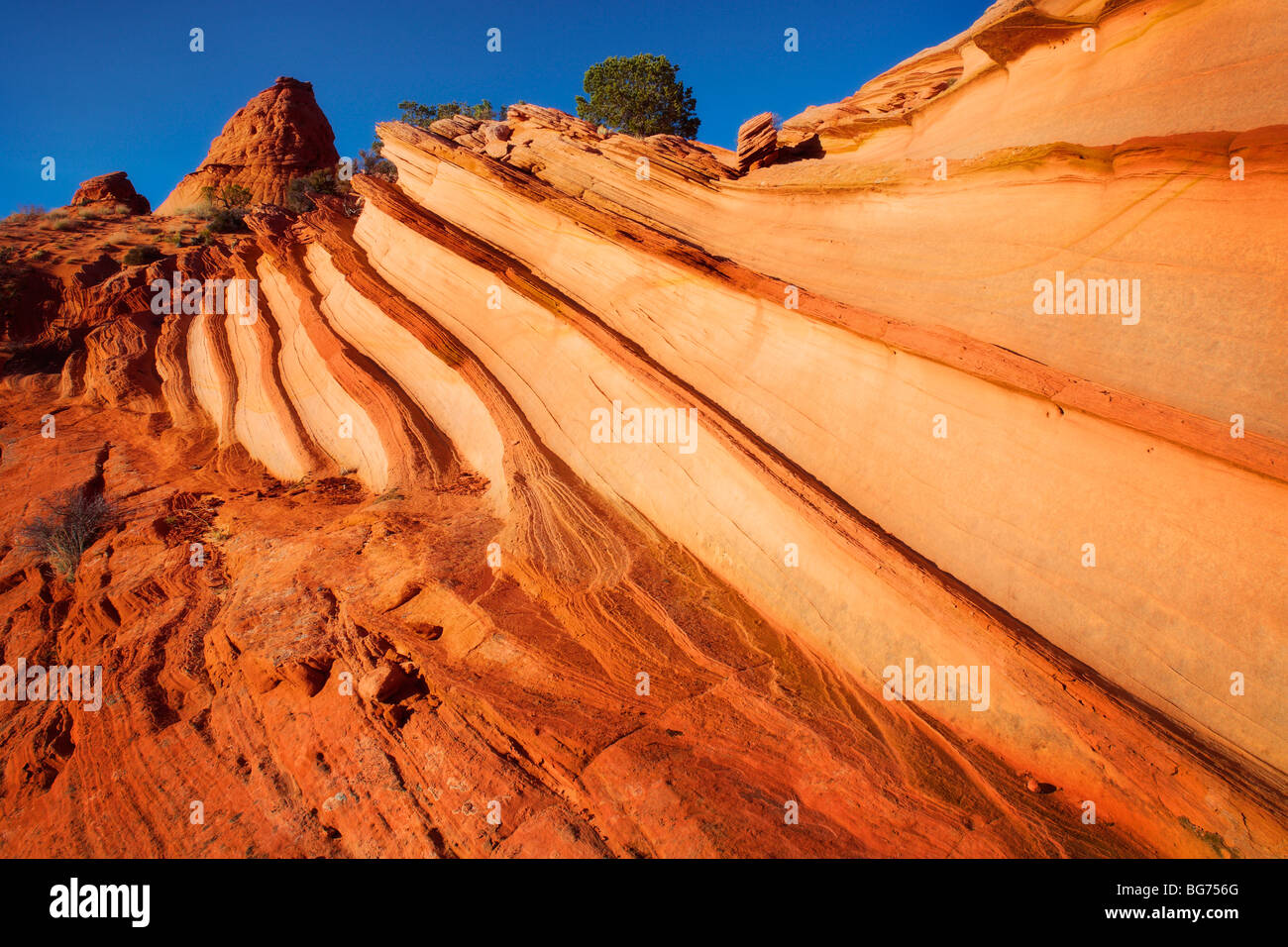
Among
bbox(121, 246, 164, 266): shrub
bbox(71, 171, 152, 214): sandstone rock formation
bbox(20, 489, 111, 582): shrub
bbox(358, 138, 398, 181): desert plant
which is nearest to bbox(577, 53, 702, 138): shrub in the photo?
bbox(358, 138, 398, 181): desert plant

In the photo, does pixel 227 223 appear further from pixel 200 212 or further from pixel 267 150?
pixel 267 150

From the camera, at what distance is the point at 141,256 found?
18.7 m

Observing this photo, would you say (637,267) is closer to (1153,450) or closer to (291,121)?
(1153,450)

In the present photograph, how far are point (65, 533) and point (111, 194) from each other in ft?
102

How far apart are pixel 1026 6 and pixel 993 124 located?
51.8 inches

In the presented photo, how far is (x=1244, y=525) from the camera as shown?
4.23 m

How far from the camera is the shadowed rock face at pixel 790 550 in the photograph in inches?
152

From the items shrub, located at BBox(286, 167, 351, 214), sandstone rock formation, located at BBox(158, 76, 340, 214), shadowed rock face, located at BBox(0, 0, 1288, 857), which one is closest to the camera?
shadowed rock face, located at BBox(0, 0, 1288, 857)

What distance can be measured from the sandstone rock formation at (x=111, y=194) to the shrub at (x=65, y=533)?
27.3 metres

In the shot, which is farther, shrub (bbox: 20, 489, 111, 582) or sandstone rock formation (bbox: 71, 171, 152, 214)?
sandstone rock formation (bbox: 71, 171, 152, 214)

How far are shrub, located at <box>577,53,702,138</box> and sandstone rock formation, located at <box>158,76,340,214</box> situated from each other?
19.2m

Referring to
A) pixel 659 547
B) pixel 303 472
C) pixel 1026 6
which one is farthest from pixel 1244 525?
pixel 303 472

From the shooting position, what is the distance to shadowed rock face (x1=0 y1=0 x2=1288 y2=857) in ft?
12.6

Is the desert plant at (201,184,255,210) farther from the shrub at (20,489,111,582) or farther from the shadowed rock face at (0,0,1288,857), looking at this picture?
the shrub at (20,489,111,582)
